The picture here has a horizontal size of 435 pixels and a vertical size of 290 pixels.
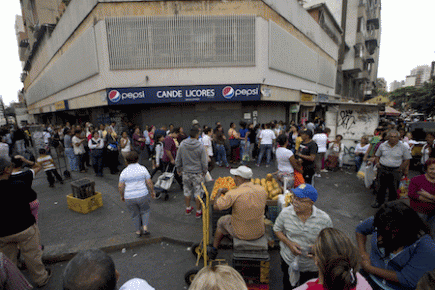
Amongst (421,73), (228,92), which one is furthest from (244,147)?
(421,73)

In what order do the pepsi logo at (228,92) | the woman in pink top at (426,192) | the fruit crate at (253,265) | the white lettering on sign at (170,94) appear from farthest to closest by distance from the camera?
1. the pepsi logo at (228,92)
2. the white lettering on sign at (170,94)
3. the woman in pink top at (426,192)
4. the fruit crate at (253,265)

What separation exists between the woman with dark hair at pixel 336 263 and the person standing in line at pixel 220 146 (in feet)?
25.1

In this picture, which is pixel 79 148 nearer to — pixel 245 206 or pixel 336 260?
pixel 245 206

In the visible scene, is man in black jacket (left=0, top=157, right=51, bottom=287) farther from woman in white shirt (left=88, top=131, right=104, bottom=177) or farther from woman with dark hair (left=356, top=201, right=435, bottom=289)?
woman in white shirt (left=88, top=131, right=104, bottom=177)

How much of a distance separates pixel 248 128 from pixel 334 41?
20.1m

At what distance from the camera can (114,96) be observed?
10.5 metres

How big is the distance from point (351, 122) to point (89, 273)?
35.7ft

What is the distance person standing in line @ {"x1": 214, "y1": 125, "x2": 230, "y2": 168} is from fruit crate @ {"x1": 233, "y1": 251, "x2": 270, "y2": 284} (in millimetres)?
6583

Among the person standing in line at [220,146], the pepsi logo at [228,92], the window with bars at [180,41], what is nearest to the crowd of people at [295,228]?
the person standing in line at [220,146]

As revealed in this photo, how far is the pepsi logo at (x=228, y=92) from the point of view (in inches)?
438

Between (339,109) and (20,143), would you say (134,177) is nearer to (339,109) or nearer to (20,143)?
(339,109)

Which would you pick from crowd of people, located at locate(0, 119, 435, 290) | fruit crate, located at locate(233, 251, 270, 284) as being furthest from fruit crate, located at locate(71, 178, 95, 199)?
fruit crate, located at locate(233, 251, 270, 284)

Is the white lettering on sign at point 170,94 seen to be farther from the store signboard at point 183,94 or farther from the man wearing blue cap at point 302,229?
the man wearing blue cap at point 302,229

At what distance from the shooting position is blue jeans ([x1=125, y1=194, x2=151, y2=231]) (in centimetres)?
393
